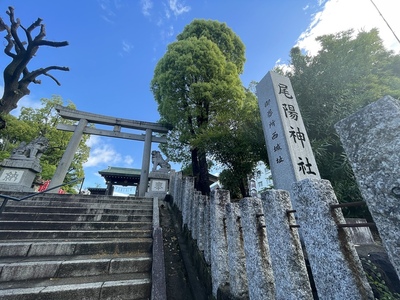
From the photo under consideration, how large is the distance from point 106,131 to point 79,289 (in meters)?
10.5

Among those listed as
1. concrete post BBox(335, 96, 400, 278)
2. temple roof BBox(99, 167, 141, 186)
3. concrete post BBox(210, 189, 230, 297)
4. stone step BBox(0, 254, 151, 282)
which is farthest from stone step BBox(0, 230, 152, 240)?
temple roof BBox(99, 167, 141, 186)

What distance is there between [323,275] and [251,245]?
784 millimetres

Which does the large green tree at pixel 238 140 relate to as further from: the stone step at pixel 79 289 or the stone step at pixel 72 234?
the stone step at pixel 79 289

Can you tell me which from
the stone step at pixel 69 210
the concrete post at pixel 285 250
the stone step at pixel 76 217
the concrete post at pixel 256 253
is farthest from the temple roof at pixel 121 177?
the concrete post at pixel 285 250

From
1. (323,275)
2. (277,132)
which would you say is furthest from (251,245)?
(277,132)

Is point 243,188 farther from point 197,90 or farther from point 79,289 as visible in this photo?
point 79,289

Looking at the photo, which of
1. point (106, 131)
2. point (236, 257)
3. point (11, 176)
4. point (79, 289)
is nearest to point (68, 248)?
point (79, 289)

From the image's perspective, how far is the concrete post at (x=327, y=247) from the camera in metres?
0.97

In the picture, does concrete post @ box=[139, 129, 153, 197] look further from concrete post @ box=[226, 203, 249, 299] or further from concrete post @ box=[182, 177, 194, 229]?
concrete post @ box=[226, 203, 249, 299]

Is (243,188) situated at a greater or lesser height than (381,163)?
greater

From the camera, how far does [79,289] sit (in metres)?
2.35

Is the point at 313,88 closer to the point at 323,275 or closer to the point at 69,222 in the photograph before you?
the point at 323,275

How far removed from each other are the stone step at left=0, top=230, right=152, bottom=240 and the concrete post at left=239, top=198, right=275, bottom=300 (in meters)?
2.95

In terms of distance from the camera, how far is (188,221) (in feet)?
15.4
